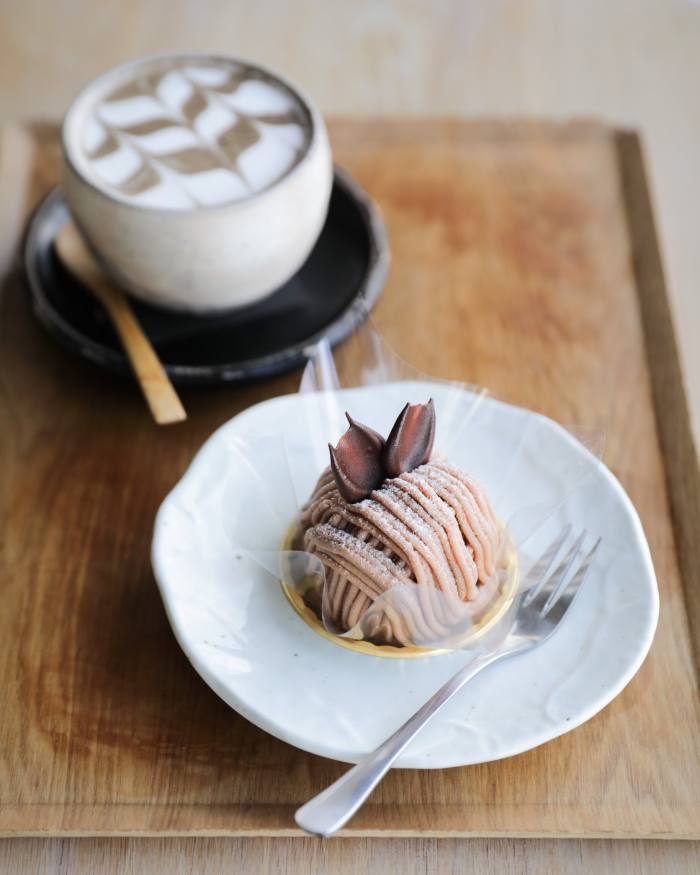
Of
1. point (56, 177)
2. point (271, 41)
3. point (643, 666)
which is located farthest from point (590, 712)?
point (271, 41)

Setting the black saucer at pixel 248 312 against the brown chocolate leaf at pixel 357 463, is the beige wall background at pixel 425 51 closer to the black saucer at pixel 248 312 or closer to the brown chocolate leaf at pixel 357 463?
the black saucer at pixel 248 312

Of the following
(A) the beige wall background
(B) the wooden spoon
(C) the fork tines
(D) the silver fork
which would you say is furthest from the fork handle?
(A) the beige wall background

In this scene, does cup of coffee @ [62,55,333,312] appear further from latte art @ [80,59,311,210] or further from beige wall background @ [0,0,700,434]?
beige wall background @ [0,0,700,434]

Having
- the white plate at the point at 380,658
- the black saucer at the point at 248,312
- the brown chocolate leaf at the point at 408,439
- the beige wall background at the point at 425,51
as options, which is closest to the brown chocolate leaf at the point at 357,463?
the brown chocolate leaf at the point at 408,439

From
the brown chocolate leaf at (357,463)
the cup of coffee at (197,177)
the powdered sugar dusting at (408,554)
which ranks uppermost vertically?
the cup of coffee at (197,177)

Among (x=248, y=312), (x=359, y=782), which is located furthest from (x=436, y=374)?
(x=359, y=782)

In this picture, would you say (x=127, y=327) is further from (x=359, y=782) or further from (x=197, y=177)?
(x=359, y=782)
